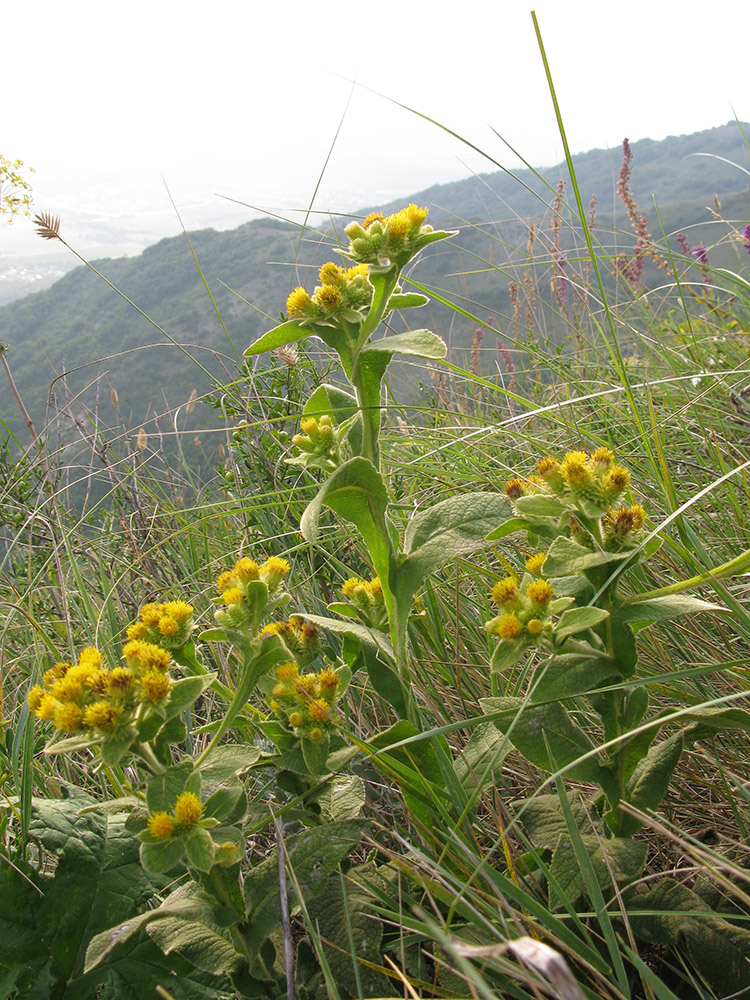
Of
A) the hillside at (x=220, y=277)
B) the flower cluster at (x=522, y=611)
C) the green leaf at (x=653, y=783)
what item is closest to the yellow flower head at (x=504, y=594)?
the flower cluster at (x=522, y=611)

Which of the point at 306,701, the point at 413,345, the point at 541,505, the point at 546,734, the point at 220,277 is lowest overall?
the point at 546,734

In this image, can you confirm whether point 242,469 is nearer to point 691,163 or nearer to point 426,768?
point 426,768

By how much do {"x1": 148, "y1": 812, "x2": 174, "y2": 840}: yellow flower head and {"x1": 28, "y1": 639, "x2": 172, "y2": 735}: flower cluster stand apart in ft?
0.44

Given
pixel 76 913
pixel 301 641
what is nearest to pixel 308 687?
pixel 301 641

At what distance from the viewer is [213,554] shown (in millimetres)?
2799

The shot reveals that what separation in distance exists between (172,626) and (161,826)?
1.00 ft

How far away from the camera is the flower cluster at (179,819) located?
924 millimetres

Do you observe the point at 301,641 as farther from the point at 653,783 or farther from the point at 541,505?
the point at 653,783

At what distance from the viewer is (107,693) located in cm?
96

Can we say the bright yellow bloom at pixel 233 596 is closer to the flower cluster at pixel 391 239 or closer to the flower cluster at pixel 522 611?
the flower cluster at pixel 522 611

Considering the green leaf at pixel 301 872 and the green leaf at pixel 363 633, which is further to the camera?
the green leaf at pixel 363 633

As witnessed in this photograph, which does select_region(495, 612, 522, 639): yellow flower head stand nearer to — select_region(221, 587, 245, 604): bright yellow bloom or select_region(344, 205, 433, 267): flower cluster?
select_region(221, 587, 245, 604): bright yellow bloom

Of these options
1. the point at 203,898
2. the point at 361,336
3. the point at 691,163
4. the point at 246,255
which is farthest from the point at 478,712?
the point at 691,163

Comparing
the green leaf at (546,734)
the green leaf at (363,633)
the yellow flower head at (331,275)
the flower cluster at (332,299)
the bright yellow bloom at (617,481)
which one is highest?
the yellow flower head at (331,275)
